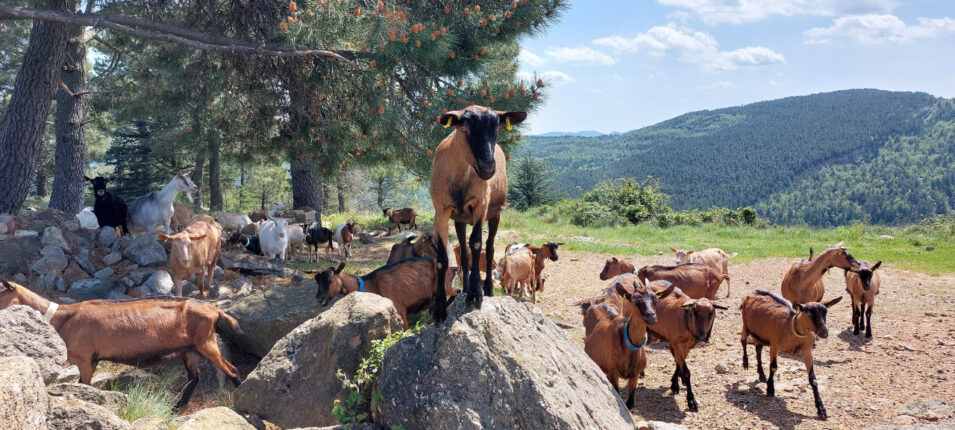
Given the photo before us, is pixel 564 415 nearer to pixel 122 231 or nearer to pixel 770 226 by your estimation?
pixel 122 231

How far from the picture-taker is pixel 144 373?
6.33m

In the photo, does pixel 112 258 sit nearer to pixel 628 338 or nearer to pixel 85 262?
pixel 85 262

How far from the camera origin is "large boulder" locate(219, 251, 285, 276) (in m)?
10.3

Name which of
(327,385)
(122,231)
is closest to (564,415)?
(327,385)

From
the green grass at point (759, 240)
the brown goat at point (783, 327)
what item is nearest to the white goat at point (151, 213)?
the green grass at point (759, 240)

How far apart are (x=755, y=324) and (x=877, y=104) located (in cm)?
12489

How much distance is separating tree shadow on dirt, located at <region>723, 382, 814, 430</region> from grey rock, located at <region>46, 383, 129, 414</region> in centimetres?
612

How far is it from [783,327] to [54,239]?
10.4m

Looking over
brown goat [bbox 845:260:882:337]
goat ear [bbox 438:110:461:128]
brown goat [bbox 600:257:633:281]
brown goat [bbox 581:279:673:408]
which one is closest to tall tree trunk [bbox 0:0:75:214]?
goat ear [bbox 438:110:461:128]

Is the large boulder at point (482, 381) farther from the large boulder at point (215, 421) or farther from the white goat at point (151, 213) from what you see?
the white goat at point (151, 213)

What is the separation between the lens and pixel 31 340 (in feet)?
14.2

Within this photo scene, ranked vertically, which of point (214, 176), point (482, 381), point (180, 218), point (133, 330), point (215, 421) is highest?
point (214, 176)

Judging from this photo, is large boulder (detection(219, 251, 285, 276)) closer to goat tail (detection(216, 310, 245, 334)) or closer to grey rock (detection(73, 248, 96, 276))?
grey rock (detection(73, 248, 96, 276))

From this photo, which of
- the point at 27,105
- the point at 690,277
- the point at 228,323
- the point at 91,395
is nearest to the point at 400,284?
the point at 228,323
